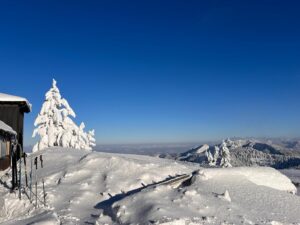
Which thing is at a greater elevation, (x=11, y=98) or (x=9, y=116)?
(x=11, y=98)

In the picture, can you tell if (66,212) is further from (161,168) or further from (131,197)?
(161,168)

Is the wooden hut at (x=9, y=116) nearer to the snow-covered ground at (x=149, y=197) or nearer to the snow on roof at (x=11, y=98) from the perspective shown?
the snow on roof at (x=11, y=98)

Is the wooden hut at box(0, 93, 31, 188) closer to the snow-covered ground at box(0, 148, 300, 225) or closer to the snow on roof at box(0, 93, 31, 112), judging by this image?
the snow on roof at box(0, 93, 31, 112)

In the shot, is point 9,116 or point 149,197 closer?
point 149,197

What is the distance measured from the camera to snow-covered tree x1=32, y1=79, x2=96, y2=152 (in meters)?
32.3

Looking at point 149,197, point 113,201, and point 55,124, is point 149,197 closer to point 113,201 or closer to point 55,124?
point 113,201

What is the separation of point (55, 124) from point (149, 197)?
22.8 m

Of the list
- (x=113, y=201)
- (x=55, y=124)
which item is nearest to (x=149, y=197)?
(x=113, y=201)

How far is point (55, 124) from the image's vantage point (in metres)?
33.8

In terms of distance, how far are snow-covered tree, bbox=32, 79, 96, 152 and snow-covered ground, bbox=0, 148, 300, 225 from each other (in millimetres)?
12096

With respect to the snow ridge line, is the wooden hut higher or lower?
higher

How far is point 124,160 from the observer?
2003 cm

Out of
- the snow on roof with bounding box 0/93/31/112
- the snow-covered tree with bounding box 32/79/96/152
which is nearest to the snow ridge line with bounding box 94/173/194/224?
the snow on roof with bounding box 0/93/31/112

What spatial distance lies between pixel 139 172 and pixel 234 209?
7.43 m
